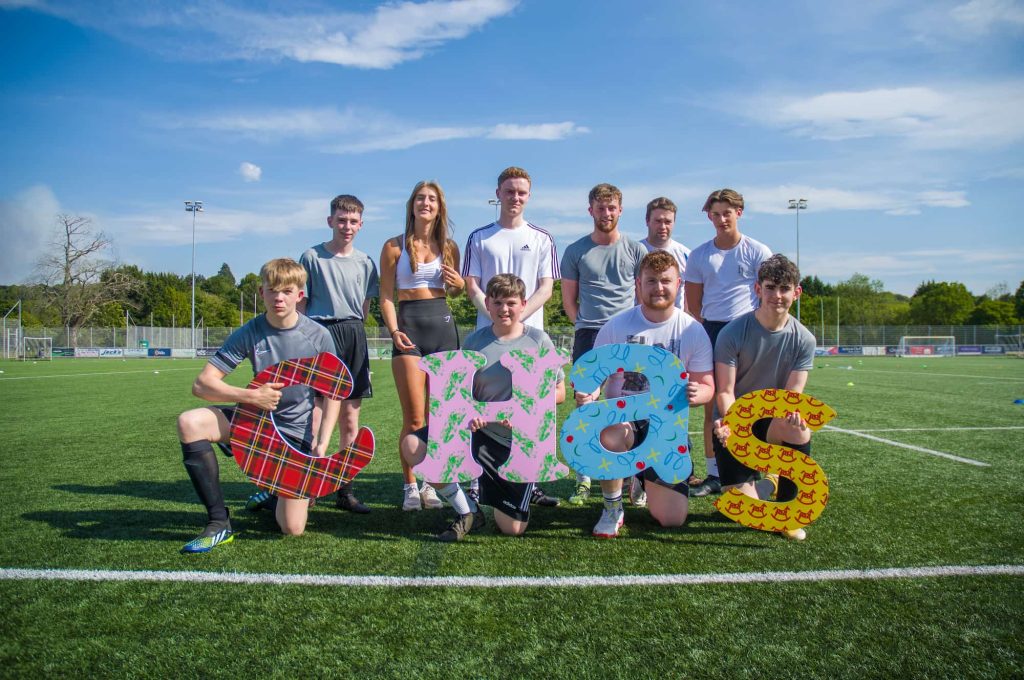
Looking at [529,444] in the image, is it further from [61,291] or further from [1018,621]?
[61,291]

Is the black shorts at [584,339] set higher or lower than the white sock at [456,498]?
higher

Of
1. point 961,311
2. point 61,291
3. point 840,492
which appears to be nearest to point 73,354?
point 61,291

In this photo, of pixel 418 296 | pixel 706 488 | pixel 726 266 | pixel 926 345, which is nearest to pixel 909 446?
pixel 706 488

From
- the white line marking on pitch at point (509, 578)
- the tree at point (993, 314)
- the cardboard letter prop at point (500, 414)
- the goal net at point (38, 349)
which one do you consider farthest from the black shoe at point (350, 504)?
the tree at point (993, 314)

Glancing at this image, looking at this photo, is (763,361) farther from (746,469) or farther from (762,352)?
(746,469)

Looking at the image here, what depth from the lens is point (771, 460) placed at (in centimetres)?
358

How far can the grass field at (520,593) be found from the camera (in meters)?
2.24

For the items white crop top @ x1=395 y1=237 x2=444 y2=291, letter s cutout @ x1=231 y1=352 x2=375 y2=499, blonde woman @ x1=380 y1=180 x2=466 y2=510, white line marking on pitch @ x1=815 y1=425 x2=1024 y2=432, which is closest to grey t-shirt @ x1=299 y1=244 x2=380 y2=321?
blonde woman @ x1=380 y1=180 x2=466 y2=510

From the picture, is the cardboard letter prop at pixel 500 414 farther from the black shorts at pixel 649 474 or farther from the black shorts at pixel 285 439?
the black shorts at pixel 285 439

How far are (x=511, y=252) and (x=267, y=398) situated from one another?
1.94 meters

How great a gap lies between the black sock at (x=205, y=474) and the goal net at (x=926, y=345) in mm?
50673

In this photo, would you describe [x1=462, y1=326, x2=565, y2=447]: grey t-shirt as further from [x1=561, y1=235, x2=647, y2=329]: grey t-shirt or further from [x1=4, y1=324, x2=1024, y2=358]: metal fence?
[x1=4, y1=324, x2=1024, y2=358]: metal fence

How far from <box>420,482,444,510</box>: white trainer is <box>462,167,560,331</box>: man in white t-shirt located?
1.27 meters

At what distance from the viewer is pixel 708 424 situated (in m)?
5.38
